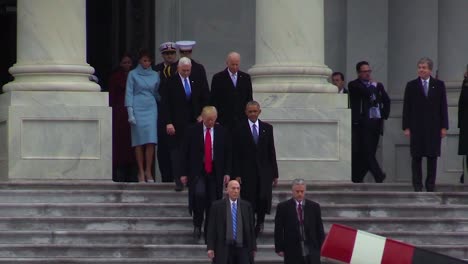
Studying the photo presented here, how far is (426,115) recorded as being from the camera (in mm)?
24734

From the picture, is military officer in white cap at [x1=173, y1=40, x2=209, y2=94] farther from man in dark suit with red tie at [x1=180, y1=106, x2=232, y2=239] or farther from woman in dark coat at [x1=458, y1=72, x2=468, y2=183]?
woman in dark coat at [x1=458, y1=72, x2=468, y2=183]

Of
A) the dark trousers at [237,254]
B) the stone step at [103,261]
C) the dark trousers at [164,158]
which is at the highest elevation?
the dark trousers at [164,158]

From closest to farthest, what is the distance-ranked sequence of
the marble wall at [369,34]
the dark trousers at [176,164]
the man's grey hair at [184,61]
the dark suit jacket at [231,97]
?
the dark trousers at [176,164]
the man's grey hair at [184,61]
the dark suit jacket at [231,97]
the marble wall at [369,34]

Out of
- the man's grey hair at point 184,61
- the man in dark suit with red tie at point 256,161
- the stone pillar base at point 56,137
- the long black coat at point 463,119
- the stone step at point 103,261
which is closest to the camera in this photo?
the stone step at point 103,261

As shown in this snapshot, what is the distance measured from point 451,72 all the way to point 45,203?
24.5 ft

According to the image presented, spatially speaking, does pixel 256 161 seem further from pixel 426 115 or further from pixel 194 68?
pixel 426 115

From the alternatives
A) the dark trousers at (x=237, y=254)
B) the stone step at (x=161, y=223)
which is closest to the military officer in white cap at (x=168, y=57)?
the stone step at (x=161, y=223)

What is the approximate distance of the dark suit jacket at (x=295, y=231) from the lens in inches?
841

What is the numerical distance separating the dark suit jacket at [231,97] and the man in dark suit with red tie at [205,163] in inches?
44.6

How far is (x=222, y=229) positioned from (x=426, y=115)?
178 inches

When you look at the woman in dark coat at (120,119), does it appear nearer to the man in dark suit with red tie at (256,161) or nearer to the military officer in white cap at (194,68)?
the military officer in white cap at (194,68)

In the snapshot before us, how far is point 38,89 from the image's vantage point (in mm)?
24688

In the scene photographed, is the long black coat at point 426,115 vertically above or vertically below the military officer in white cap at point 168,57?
below

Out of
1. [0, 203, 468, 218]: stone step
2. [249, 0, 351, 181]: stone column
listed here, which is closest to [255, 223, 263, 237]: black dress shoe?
[0, 203, 468, 218]: stone step
